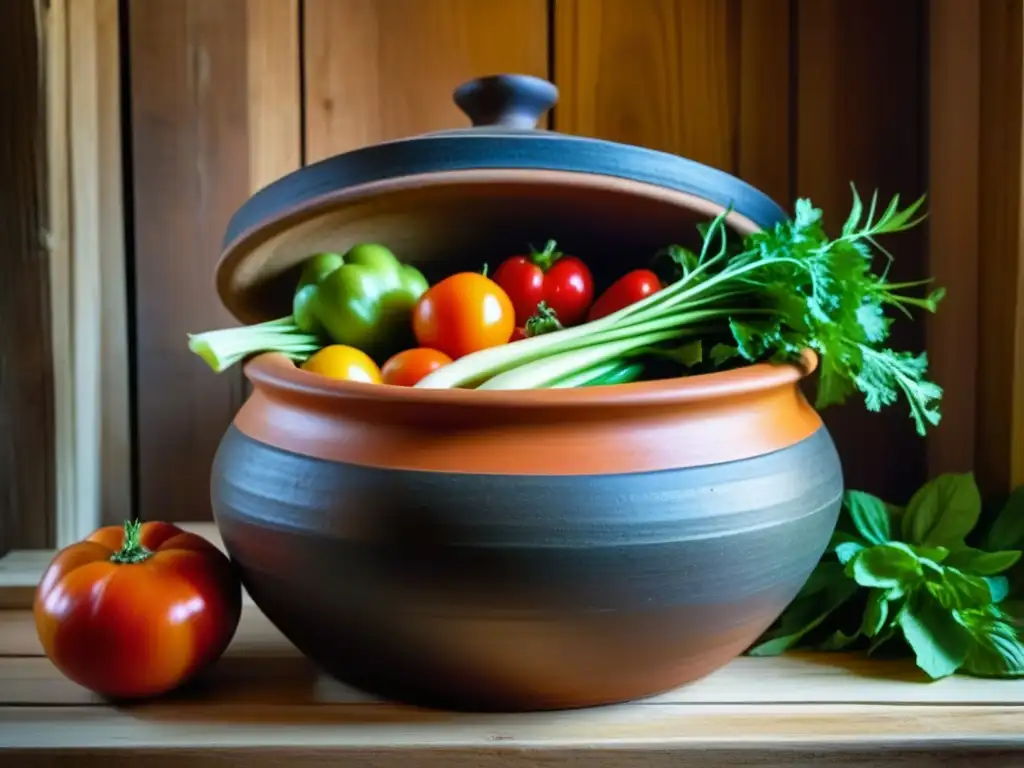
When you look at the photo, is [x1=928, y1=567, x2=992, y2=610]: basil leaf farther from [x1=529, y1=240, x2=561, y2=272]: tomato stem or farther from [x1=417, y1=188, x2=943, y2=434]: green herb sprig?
[x1=529, y1=240, x2=561, y2=272]: tomato stem

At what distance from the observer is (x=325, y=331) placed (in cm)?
78

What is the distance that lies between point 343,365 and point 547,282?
189 mm

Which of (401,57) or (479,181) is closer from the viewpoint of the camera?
(479,181)

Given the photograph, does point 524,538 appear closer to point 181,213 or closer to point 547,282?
point 547,282

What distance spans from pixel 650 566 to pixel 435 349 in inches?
10.3

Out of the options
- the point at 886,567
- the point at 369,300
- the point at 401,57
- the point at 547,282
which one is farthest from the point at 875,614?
the point at 401,57

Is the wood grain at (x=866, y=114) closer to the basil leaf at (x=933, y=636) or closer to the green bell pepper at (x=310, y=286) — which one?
the basil leaf at (x=933, y=636)

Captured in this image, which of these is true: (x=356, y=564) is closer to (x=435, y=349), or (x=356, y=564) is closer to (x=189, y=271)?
(x=435, y=349)

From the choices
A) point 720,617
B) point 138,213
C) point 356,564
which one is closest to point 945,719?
point 720,617

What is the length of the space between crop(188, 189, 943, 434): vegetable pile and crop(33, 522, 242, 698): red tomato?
0.15 metres

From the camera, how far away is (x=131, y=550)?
666 mm

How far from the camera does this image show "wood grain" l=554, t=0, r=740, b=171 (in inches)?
41.5

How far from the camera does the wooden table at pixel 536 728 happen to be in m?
0.59

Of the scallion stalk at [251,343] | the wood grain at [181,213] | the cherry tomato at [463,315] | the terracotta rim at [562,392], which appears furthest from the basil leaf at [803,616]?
the wood grain at [181,213]
